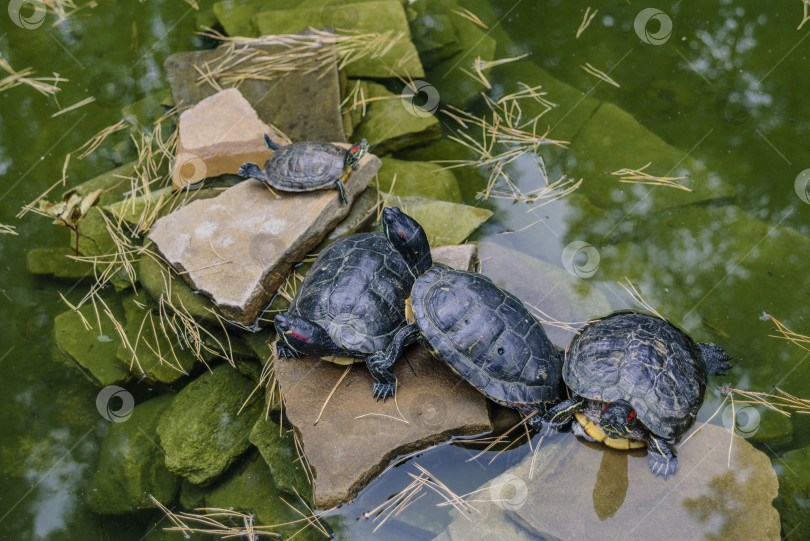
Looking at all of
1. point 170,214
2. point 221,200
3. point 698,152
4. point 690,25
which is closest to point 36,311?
point 170,214

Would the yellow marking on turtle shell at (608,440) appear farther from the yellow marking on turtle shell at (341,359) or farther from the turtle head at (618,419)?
the yellow marking on turtle shell at (341,359)

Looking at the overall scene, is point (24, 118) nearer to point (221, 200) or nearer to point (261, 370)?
point (221, 200)

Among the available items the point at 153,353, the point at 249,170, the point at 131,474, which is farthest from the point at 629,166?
the point at 131,474

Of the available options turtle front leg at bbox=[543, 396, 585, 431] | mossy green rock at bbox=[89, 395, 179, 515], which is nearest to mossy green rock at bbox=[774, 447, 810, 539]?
turtle front leg at bbox=[543, 396, 585, 431]

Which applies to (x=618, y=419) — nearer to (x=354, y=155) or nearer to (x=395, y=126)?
(x=354, y=155)

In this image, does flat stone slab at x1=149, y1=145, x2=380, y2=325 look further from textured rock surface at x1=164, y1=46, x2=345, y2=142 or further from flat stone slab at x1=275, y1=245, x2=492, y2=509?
textured rock surface at x1=164, y1=46, x2=345, y2=142

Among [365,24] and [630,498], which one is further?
[365,24]

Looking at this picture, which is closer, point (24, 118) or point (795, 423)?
point (795, 423)
